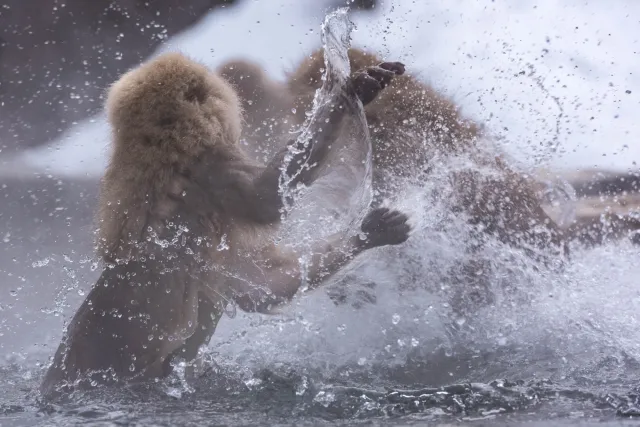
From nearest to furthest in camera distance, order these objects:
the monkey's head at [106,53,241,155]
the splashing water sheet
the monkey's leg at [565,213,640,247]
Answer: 1. the splashing water sheet
2. the monkey's head at [106,53,241,155]
3. the monkey's leg at [565,213,640,247]

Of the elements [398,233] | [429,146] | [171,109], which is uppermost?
[171,109]

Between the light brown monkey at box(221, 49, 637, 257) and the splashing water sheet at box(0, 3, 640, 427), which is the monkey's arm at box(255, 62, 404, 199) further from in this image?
the light brown monkey at box(221, 49, 637, 257)

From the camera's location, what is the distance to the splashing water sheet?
80.6 inches

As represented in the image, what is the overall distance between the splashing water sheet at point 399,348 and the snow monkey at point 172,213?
94 mm

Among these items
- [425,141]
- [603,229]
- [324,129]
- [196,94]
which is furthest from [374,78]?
[603,229]

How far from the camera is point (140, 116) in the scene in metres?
2.35

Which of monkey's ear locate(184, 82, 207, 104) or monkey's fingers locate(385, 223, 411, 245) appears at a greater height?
monkey's ear locate(184, 82, 207, 104)

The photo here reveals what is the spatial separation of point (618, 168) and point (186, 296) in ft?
6.98

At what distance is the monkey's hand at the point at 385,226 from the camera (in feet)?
8.65

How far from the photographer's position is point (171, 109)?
235cm

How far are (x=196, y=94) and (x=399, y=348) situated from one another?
3.80 feet

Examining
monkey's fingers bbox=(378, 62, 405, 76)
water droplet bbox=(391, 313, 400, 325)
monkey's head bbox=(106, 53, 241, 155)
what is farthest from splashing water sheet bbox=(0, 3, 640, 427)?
monkey's head bbox=(106, 53, 241, 155)

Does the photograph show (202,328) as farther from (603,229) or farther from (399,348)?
(603,229)

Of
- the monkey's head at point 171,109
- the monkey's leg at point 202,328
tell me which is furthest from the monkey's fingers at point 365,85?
the monkey's leg at point 202,328
